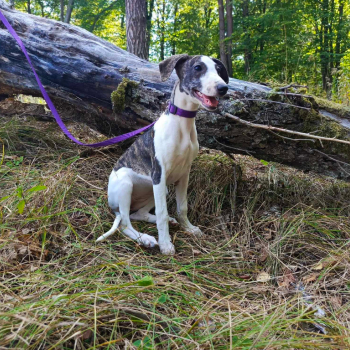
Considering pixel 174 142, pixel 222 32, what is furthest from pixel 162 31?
pixel 174 142

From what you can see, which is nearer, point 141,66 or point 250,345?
point 250,345

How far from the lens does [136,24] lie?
7250 millimetres

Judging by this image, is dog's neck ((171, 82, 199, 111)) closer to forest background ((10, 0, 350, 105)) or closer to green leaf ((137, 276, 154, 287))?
green leaf ((137, 276, 154, 287))

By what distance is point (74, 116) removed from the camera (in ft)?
14.7

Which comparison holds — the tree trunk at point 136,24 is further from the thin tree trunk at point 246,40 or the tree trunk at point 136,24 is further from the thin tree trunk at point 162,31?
the thin tree trunk at point 162,31

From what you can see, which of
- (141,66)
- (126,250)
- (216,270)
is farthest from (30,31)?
(216,270)

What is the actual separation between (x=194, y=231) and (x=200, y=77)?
140 centimetres

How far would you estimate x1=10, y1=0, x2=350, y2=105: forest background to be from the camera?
447 inches

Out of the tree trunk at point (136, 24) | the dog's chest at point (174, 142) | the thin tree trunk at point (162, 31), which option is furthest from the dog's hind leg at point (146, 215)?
the thin tree trunk at point (162, 31)

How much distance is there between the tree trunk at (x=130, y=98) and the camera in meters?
3.33

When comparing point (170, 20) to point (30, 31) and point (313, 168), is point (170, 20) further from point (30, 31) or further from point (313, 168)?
point (313, 168)

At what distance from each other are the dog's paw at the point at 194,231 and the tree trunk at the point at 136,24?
5.52 m

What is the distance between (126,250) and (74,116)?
2.53 m

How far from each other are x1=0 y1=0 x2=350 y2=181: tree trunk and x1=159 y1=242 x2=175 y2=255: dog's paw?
53.2 inches
